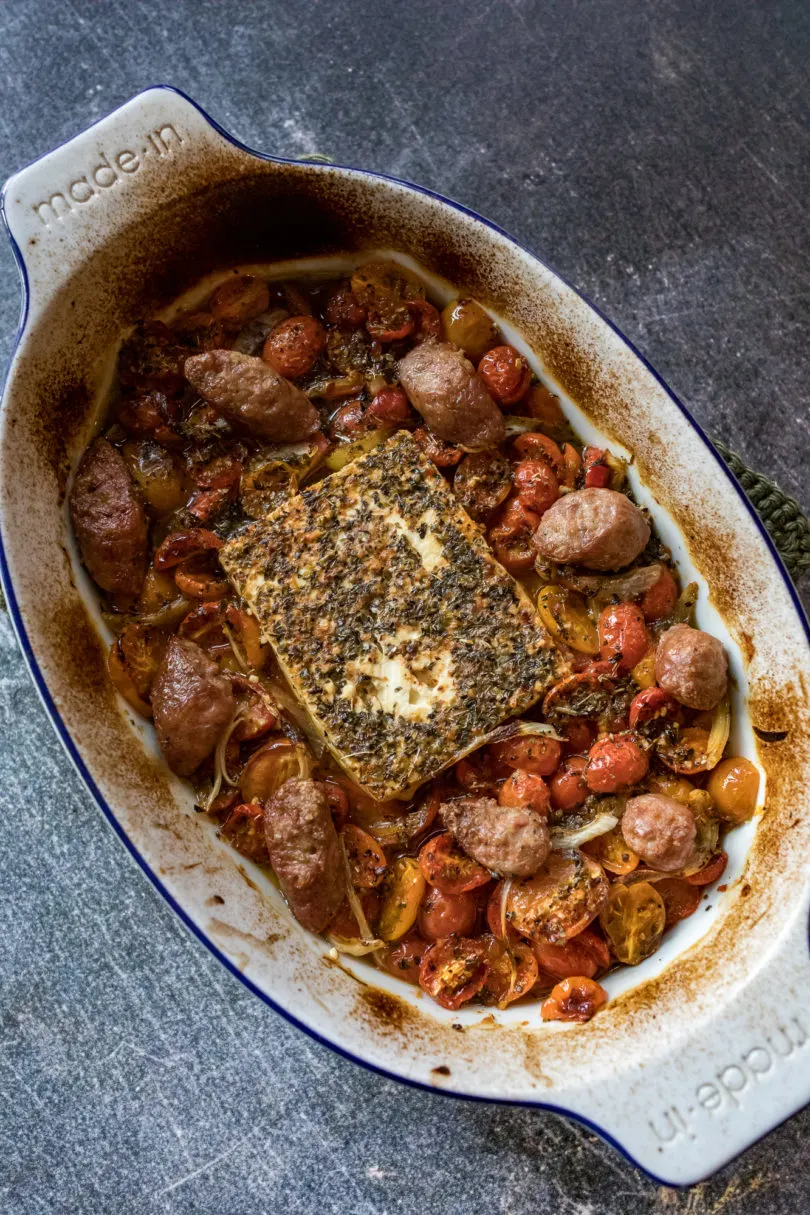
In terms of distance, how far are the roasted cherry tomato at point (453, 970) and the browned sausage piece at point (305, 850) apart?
0.37 m

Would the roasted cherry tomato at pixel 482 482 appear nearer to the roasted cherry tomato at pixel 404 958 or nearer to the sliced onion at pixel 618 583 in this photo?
the sliced onion at pixel 618 583

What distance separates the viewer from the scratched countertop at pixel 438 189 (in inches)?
136

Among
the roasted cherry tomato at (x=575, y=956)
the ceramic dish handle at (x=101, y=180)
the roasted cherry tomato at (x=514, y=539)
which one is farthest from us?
the roasted cherry tomato at (x=514, y=539)

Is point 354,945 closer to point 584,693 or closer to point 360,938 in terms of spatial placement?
point 360,938

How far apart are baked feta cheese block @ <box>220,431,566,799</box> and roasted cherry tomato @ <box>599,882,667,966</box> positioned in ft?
2.22

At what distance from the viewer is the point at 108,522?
3129mm

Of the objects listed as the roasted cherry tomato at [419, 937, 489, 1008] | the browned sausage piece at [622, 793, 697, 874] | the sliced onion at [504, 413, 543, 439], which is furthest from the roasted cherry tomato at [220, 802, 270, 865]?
the sliced onion at [504, 413, 543, 439]

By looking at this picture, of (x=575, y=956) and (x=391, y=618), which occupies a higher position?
(x=391, y=618)

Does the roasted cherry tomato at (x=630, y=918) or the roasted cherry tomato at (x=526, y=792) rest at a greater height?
the roasted cherry tomato at (x=526, y=792)

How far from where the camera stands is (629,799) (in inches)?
125

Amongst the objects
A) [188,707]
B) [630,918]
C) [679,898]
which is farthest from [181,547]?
[679,898]

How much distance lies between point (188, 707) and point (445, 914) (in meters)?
1.05

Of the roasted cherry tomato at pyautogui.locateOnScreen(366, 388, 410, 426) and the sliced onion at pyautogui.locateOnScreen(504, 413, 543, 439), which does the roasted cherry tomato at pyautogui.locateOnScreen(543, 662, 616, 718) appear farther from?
the roasted cherry tomato at pyautogui.locateOnScreen(366, 388, 410, 426)

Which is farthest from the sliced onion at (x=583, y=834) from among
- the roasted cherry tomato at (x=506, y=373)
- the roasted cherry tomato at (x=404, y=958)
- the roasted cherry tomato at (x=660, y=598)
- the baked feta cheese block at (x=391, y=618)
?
the roasted cherry tomato at (x=506, y=373)
